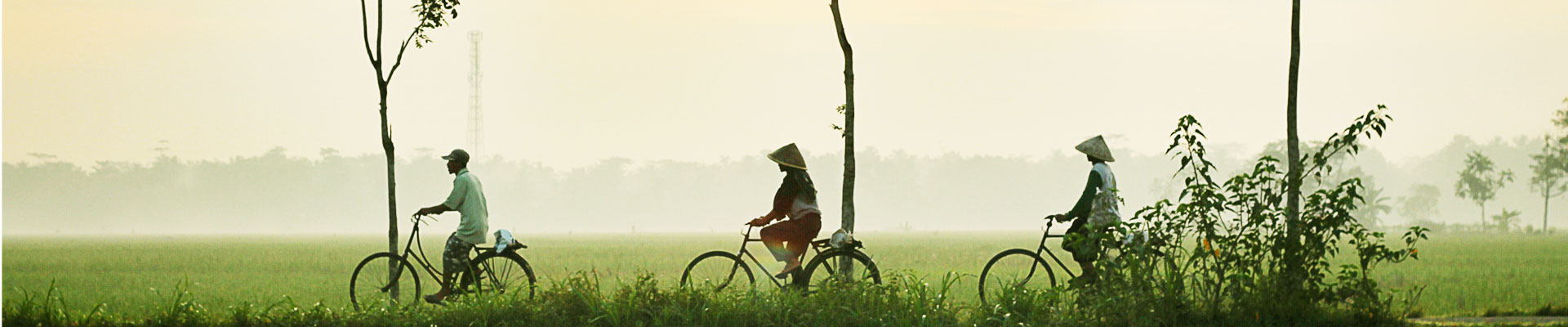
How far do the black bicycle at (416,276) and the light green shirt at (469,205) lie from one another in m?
0.16

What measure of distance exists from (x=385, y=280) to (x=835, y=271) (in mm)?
3757

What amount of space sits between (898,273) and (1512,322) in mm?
4827

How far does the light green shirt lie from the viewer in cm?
965

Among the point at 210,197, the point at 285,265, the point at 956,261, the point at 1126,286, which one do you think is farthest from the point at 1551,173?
the point at 210,197

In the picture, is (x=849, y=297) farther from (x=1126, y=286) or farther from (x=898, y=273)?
(x=1126, y=286)

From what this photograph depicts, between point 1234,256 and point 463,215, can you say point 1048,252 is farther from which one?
point 463,215

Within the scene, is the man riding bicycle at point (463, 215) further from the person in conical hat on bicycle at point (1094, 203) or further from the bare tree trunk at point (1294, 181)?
the bare tree trunk at point (1294, 181)

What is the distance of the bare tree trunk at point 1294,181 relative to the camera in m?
8.65

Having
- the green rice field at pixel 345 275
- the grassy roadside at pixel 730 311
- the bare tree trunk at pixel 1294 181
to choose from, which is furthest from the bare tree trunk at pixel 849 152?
the bare tree trunk at pixel 1294 181

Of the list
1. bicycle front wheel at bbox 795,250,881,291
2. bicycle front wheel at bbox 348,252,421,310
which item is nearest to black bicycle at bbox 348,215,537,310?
bicycle front wheel at bbox 348,252,421,310

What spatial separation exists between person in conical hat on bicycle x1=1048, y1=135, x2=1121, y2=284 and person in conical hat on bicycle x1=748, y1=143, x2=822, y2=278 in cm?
184

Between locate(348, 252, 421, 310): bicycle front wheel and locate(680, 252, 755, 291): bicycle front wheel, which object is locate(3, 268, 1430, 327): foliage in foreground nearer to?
locate(680, 252, 755, 291): bicycle front wheel

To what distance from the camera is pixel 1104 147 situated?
9.69m

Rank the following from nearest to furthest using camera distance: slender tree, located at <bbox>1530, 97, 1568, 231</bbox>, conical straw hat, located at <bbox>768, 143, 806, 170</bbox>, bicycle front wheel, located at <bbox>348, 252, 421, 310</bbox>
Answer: conical straw hat, located at <bbox>768, 143, 806, 170</bbox>, bicycle front wheel, located at <bbox>348, 252, 421, 310</bbox>, slender tree, located at <bbox>1530, 97, 1568, 231</bbox>
